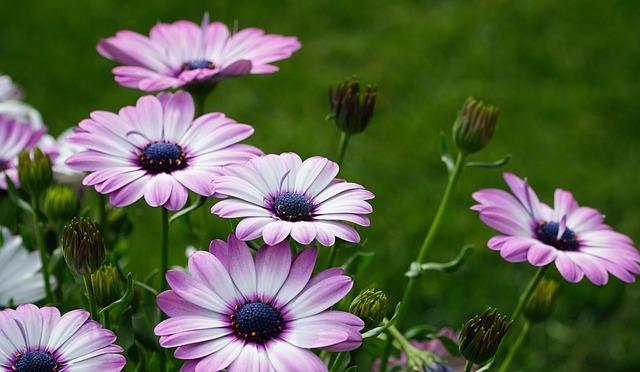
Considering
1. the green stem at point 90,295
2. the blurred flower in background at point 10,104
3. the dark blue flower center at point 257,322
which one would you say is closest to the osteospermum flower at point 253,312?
the dark blue flower center at point 257,322

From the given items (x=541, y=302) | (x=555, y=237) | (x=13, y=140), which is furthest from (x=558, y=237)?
(x=13, y=140)

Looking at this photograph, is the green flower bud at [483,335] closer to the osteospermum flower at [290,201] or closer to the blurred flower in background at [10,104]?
the osteospermum flower at [290,201]

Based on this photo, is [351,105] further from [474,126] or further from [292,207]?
[292,207]

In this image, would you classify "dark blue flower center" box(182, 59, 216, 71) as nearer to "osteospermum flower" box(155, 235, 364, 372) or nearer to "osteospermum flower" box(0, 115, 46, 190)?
"osteospermum flower" box(0, 115, 46, 190)

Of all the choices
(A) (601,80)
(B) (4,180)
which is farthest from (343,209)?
(A) (601,80)

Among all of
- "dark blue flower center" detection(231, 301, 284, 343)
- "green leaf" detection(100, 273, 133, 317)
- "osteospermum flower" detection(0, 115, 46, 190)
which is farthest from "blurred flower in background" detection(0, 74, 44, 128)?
"dark blue flower center" detection(231, 301, 284, 343)

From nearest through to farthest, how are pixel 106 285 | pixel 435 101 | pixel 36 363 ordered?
1. pixel 36 363
2. pixel 106 285
3. pixel 435 101
